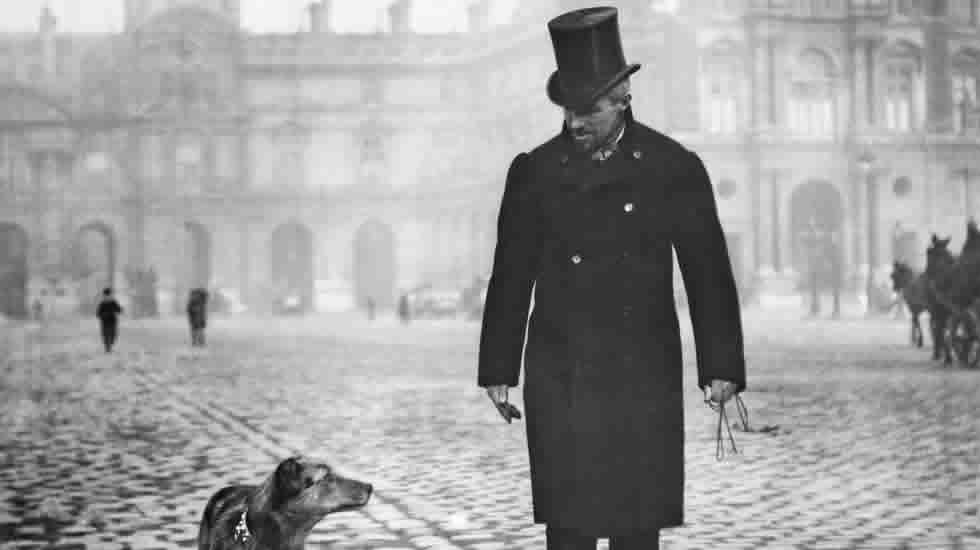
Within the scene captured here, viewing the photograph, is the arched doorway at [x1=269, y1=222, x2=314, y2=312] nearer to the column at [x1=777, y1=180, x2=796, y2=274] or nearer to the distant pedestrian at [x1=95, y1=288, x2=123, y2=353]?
the column at [x1=777, y1=180, x2=796, y2=274]

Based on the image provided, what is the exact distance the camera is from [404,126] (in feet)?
224

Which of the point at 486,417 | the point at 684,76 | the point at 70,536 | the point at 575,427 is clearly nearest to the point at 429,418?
the point at 486,417

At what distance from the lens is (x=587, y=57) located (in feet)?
14.0

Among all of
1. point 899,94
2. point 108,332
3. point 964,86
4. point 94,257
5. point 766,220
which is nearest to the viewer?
point 108,332

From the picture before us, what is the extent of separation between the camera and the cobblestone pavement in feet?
23.7

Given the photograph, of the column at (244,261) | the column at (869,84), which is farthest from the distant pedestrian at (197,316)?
the column at (244,261)

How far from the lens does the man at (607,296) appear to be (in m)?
4.28

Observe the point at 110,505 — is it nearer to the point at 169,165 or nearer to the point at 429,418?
the point at 429,418

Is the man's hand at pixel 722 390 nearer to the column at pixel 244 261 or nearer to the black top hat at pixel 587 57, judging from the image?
the black top hat at pixel 587 57

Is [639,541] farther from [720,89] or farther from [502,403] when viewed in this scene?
[720,89]

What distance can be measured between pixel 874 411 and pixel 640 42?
39924 millimetres

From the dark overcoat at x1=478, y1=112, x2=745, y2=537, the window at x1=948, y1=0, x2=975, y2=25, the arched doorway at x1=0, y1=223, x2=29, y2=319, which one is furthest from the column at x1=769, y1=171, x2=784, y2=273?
the dark overcoat at x1=478, y1=112, x2=745, y2=537

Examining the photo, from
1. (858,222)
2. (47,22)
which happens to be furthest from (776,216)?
(47,22)

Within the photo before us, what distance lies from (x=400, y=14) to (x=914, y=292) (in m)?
52.3
